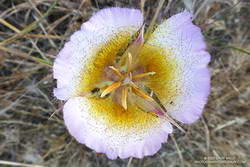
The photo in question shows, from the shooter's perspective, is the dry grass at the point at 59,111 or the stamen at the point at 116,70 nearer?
the stamen at the point at 116,70

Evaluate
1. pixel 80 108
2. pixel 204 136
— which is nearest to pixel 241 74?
pixel 204 136

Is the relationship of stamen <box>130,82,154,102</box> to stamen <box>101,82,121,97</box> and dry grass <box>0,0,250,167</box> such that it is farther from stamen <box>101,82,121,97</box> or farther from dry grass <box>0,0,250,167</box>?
dry grass <box>0,0,250,167</box>

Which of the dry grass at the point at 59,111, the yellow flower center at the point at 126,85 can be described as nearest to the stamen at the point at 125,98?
the yellow flower center at the point at 126,85

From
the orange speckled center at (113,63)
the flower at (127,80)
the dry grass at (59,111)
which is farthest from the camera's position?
the dry grass at (59,111)

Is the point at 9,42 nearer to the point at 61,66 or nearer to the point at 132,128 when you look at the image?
the point at 61,66

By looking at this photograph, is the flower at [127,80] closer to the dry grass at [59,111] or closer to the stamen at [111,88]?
the stamen at [111,88]

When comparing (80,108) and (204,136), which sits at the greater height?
(80,108)
